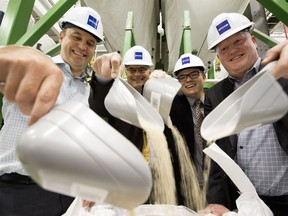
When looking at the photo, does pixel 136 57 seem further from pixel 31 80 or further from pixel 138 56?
pixel 31 80

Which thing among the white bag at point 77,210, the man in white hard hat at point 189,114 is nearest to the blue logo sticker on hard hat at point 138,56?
the man in white hard hat at point 189,114

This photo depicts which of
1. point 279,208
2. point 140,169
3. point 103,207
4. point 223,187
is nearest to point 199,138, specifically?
point 223,187

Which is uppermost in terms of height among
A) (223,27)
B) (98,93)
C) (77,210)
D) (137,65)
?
(223,27)

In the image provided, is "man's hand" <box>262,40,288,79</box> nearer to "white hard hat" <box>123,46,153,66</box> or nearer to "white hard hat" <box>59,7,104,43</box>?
"white hard hat" <box>59,7,104,43</box>

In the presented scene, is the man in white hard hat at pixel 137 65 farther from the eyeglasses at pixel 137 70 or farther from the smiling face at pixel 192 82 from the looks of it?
the smiling face at pixel 192 82

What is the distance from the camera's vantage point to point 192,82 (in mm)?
1828

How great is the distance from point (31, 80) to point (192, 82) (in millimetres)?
1529

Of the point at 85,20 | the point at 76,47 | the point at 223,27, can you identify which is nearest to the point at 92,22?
the point at 85,20

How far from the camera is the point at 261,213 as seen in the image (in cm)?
86

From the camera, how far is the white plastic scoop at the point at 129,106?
2.39 feet

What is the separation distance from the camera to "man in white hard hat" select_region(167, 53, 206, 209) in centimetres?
155

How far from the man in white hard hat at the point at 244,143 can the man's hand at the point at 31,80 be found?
2.79ft

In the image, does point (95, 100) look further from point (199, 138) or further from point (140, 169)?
point (140, 169)

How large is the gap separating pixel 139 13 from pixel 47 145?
2191mm
